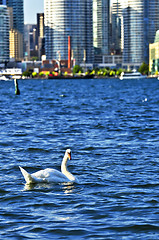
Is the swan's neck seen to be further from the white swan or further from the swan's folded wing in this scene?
the swan's folded wing

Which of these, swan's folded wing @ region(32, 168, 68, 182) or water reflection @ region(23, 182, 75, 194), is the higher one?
swan's folded wing @ region(32, 168, 68, 182)

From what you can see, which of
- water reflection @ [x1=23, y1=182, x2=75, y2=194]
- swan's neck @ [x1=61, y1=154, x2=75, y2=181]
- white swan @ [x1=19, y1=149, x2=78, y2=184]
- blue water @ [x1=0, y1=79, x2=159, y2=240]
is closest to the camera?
blue water @ [x1=0, y1=79, x2=159, y2=240]

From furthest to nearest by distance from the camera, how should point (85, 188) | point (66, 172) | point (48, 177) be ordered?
point (66, 172), point (48, 177), point (85, 188)

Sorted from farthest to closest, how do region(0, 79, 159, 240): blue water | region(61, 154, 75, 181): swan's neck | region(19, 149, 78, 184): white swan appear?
region(61, 154, 75, 181): swan's neck
region(19, 149, 78, 184): white swan
region(0, 79, 159, 240): blue water

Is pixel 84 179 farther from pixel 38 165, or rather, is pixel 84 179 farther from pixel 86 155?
pixel 86 155

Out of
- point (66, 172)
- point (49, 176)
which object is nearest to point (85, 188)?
point (66, 172)

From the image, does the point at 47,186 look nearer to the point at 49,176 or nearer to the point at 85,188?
the point at 49,176

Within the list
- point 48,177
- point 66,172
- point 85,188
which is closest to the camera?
point 85,188

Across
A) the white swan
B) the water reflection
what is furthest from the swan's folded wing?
the water reflection

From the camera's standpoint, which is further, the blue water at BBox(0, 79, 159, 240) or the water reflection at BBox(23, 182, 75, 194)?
the water reflection at BBox(23, 182, 75, 194)

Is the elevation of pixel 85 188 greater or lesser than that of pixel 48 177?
lesser

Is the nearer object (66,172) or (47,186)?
(47,186)

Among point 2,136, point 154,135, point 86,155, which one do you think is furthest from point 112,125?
point 86,155

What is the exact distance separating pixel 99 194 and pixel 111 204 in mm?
1431
